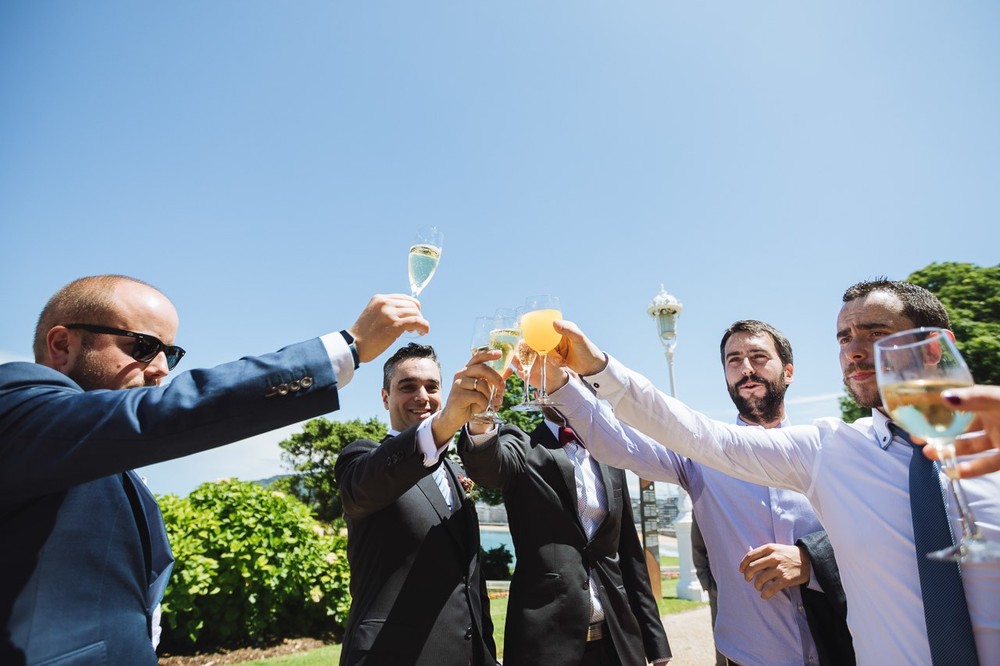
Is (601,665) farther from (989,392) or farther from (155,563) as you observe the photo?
(989,392)

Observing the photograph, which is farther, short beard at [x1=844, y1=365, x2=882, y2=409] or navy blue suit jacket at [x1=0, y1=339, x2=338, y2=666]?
short beard at [x1=844, y1=365, x2=882, y2=409]

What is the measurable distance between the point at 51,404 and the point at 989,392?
2.78 m

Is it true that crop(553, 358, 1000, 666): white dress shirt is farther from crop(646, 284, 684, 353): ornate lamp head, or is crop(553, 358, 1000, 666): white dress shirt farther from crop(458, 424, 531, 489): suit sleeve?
crop(646, 284, 684, 353): ornate lamp head

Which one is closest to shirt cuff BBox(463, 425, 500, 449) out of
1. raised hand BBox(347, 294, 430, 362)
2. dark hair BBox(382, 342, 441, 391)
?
dark hair BBox(382, 342, 441, 391)

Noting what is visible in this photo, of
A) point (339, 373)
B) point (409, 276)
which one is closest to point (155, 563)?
point (339, 373)

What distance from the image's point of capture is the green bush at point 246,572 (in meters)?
7.70

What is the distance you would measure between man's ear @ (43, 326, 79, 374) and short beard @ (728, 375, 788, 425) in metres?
3.88

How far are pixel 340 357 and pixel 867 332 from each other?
97.2 inches

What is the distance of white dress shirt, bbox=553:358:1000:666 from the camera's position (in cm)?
198

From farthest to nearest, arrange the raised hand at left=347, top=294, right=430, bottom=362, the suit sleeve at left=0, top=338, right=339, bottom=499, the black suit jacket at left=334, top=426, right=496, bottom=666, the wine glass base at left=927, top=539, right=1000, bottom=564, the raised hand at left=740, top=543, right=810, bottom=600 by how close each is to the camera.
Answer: the black suit jacket at left=334, top=426, right=496, bottom=666, the raised hand at left=740, top=543, right=810, bottom=600, the raised hand at left=347, top=294, right=430, bottom=362, the suit sleeve at left=0, top=338, right=339, bottom=499, the wine glass base at left=927, top=539, right=1000, bottom=564

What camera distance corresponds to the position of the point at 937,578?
1923 millimetres

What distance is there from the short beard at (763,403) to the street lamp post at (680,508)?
8.03 meters

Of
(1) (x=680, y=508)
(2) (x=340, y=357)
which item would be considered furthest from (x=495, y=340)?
(1) (x=680, y=508)

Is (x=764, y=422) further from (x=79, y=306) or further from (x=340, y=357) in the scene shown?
(x=79, y=306)
